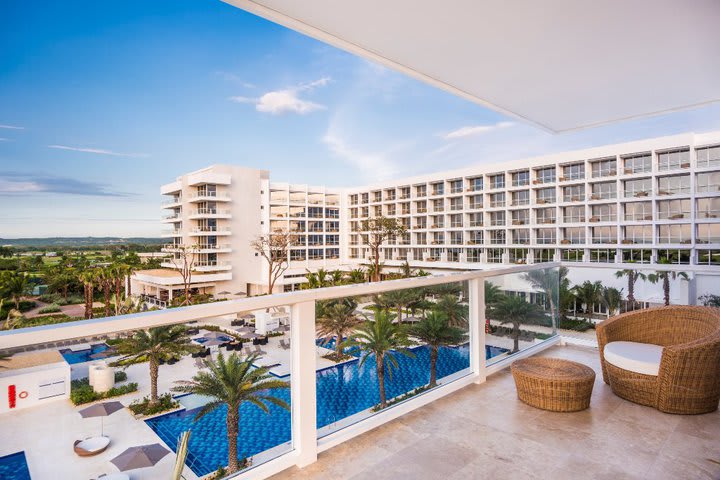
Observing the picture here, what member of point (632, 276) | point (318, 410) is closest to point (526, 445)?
point (318, 410)

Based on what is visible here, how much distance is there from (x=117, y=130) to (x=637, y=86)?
221 ft

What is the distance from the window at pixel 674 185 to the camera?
29.4 meters

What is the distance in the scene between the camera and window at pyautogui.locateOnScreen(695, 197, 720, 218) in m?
28.2

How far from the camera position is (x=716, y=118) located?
95.1 ft

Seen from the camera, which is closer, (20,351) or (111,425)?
(20,351)

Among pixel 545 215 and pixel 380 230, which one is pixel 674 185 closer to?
pixel 545 215

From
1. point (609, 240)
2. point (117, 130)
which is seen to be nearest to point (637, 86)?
point (609, 240)

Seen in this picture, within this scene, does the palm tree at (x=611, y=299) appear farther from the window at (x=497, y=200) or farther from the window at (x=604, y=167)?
the window at (x=497, y=200)

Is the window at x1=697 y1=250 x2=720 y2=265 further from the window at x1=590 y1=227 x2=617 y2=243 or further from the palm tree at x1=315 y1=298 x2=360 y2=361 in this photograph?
the palm tree at x1=315 y1=298 x2=360 y2=361

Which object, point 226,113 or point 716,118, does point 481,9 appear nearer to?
point 716,118

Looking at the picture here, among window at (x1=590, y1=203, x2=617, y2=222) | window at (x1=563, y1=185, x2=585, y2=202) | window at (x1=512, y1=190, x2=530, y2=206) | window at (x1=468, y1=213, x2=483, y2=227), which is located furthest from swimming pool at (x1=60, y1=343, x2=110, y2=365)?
window at (x1=468, y1=213, x2=483, y2=227)

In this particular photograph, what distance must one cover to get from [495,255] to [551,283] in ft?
115

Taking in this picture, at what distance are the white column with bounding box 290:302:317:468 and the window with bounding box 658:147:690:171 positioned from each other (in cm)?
3630

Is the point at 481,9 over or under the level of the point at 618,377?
over
